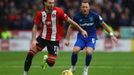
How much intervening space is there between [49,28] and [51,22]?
7.8 inches

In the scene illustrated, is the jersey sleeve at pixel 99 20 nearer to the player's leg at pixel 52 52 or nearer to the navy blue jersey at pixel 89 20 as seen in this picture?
the navy blue jersey at pixel 89 20

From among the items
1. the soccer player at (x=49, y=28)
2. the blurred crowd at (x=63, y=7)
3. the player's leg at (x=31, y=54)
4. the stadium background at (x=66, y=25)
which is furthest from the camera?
the blurred crowd at (x=63, y=7)

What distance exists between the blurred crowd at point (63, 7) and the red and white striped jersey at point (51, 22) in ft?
60.2

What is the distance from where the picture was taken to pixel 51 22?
15258 millimetres

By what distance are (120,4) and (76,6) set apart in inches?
127

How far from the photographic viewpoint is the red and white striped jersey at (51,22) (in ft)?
49.8

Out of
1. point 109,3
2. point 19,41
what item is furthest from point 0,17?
point 109,3

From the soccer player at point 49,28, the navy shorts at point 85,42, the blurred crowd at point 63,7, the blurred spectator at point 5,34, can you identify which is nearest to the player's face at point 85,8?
the navy shorts at point 85,42

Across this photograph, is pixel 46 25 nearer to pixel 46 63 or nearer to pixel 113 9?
pixel 46 63

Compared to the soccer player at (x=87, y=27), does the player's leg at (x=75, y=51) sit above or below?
below

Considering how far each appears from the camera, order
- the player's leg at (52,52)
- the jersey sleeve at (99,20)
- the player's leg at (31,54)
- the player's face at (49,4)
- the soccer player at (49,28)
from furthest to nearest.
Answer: the jersey sleeve at (99,20) < the player's leg at (52,52) < the player's leg at (31,54) < the soccer player at (49,28) < the player's face at (49,4)

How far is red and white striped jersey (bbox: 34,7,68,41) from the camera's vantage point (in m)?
15.2

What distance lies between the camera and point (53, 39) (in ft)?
51.0

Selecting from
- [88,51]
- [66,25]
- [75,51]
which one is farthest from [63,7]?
[88,51]
